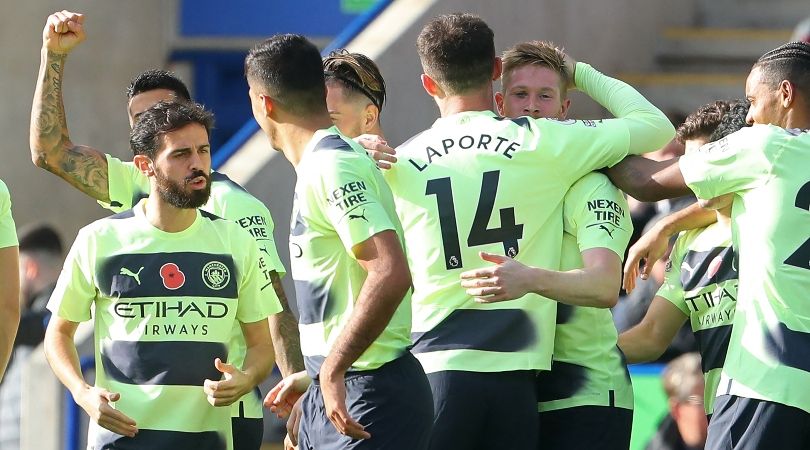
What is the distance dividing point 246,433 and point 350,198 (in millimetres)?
1689

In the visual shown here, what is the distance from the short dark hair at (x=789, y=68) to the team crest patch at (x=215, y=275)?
2039 millimetres

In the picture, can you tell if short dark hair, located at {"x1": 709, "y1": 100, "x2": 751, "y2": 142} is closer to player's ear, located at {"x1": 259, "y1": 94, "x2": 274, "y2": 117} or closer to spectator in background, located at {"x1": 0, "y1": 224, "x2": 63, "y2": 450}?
player's ear, located at {"x1": 259, "y1": 94, "x2": 274, "y2": 117}

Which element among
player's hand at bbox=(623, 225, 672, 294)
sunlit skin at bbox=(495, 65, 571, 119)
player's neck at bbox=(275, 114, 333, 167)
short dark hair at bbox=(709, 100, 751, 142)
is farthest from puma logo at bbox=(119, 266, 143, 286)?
short dark hair at bbox=(709, 100, 751, 142)

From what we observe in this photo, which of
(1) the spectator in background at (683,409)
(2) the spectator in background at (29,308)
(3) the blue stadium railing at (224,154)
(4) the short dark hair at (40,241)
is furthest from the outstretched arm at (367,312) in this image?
(4) the short dark hair at (40,241)

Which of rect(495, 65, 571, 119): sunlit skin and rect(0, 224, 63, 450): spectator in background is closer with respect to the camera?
rect(495, 65, 571, 119): sunlit skin

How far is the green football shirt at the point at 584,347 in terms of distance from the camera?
510 cm

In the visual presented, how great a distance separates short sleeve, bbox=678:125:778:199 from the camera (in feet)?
16.3

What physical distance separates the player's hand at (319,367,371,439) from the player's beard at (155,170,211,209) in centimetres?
115

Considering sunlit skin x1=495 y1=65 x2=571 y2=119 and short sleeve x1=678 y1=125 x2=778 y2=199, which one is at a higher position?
sunlit skin x1=495 y1=65 x2=571 y2=119

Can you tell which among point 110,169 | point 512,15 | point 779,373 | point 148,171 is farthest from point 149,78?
point 512,15

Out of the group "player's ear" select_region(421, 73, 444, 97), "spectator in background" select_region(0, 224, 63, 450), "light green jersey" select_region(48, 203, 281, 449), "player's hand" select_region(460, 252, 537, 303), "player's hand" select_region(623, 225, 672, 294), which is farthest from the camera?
"spectator in background" select_region(0, 224, 63, 450)

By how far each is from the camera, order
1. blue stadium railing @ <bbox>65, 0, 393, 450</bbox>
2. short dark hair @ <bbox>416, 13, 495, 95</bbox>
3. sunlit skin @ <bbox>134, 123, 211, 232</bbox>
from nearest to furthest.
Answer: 1. short dark hair @ <bbox>416, 13, 495, 95</bbox>
2. sunlit skin @ <bbox>134, 123, 211, 232</bbox>
3. blue stadium railing @ <bbox>65, 0, 393, 450</bbox>

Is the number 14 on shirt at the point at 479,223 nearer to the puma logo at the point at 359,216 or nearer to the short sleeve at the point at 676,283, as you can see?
the puma logo at the point at 359,216

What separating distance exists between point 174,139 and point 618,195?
5.34 feet
